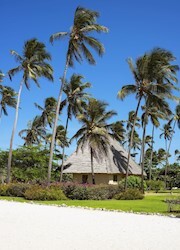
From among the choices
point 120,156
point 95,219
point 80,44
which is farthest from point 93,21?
point 95,219

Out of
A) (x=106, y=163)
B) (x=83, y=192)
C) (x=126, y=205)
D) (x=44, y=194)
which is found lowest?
(x=126, y=205)

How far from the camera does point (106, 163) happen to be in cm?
3759

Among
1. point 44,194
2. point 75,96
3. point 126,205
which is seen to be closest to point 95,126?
point 75,96

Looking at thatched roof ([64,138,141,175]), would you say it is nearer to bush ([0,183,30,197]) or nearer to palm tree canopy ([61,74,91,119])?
palm tree canopy ([61,74,91,119])

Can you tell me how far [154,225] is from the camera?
10594 millimetres

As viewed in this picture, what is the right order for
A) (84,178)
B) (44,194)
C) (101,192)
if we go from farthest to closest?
(84,178)
(101,192)
(44,194)

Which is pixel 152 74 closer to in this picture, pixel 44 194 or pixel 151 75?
pixel 151 75

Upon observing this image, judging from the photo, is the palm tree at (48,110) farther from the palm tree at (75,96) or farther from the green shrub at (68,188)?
the green shrub at (68,188)

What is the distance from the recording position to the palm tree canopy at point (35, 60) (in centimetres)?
3172

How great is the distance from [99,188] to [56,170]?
20.8m

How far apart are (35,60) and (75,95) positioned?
6.80 m

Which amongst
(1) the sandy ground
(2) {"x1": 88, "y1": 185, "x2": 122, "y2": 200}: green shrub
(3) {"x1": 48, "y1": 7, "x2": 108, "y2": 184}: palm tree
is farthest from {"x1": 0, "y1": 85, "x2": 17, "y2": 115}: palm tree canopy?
(1) the sandy ground

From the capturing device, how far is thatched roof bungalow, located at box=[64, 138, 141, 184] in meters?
37.3

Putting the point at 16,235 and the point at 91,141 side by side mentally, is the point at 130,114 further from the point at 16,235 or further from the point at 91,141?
the point at 16,235
